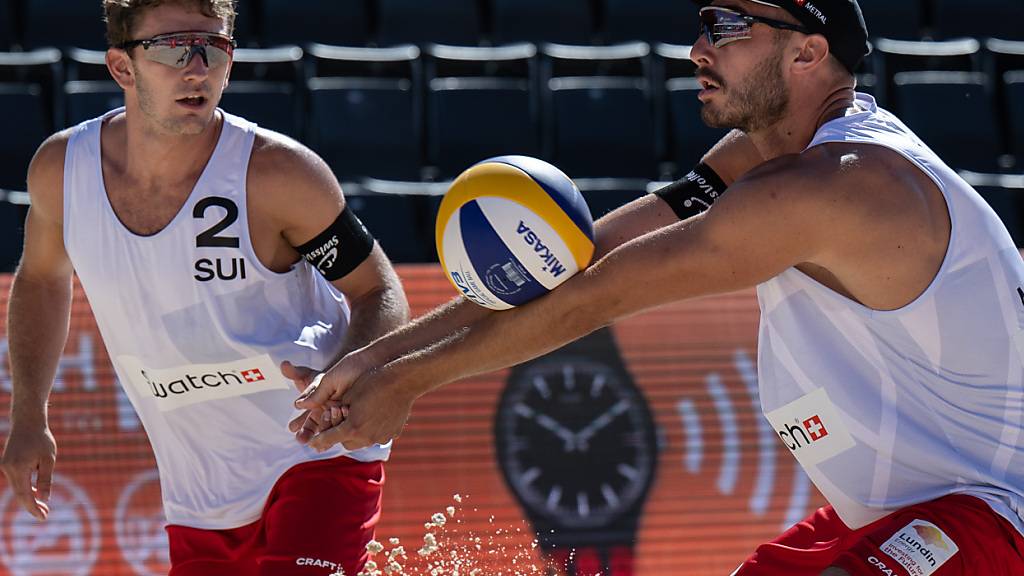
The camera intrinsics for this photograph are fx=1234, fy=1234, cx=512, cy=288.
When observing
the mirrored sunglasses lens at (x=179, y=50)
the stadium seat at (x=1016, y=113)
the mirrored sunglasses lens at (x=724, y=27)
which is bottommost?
the stadium seat at (x=1016, y=113)

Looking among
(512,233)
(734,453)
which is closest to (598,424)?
(734,453)

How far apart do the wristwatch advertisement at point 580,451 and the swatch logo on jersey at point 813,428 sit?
8.46 ft

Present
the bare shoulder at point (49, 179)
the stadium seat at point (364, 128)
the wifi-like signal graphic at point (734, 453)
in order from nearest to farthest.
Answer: the bare shoulder at point (49, 179) → the wifi-like signal graphic at point (734, 453) → the stadium seat at point (364, 128)

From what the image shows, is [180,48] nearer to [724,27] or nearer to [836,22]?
[724,27]

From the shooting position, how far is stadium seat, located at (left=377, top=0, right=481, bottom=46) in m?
9.20

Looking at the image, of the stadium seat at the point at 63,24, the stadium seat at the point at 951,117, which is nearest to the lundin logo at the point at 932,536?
the stadium seat at the point at 951,117

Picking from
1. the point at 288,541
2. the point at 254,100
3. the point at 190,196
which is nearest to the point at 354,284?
the point at 190,196

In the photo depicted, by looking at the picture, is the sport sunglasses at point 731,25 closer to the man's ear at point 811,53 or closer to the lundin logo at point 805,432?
the man's ear at point 811,53

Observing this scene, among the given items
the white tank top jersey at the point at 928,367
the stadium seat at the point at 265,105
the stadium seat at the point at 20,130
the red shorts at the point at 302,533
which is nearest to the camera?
the white tank top jersey at the point at 928,367

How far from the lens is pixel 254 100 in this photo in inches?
318

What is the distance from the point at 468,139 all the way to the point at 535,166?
17.9 feet

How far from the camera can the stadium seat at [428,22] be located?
362 inches

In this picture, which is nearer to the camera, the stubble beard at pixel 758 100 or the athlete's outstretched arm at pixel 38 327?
the stubble beard at pixel 758 100

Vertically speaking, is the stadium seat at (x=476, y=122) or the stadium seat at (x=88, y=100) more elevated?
the stadium seat at (x=88, y=100)
